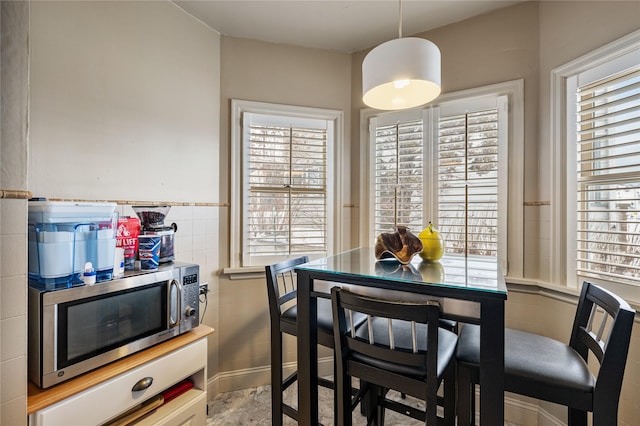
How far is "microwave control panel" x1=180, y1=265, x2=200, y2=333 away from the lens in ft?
5.16

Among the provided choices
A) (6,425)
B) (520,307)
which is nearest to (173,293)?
(6,425)

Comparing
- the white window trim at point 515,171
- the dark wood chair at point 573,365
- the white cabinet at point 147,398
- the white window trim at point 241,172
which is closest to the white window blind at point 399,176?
the white window trim at point 241,172

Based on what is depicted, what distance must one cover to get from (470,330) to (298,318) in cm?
81

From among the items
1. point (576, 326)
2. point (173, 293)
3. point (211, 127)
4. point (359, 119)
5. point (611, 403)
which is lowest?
point (611, 403)

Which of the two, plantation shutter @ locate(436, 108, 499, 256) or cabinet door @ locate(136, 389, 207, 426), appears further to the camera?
plantation shutter @ locate(436, 108, 499, 256)

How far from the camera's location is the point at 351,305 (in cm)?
117

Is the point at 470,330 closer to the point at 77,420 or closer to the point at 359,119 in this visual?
the point at 77,420

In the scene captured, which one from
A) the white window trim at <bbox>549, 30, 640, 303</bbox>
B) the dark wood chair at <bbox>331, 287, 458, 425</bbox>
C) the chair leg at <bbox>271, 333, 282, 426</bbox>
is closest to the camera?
the dark wood chair at <bbox>331, 287, 458, 425</bbox>

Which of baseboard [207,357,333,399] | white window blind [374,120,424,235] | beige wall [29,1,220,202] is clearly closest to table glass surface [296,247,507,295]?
white window blind [374,120,424,235]

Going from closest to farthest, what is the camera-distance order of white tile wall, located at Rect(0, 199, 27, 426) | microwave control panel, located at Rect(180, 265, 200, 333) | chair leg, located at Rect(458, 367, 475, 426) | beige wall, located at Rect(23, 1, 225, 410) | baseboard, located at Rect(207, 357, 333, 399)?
white tile wall, located at Rect(0, 199, 27, 426), chair leg, located at Rect(458, 367, 475, 426), beige wall, located at Rect(23, 1, 225, 410), microwave control panel, located at Rect(180, 265, 200, 333), baseboard, located at Rect(207, 357, 333, 399)

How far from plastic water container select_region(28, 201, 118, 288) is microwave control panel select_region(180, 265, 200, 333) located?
1.19 ft

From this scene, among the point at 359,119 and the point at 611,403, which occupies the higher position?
the point at 359,119

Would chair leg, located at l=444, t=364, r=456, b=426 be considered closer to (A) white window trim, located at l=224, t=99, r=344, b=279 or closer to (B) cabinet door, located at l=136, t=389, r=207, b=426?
(B) cabinet door, located at l=136, t=389, r=207, b=426

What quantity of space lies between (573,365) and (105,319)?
6.12ft
